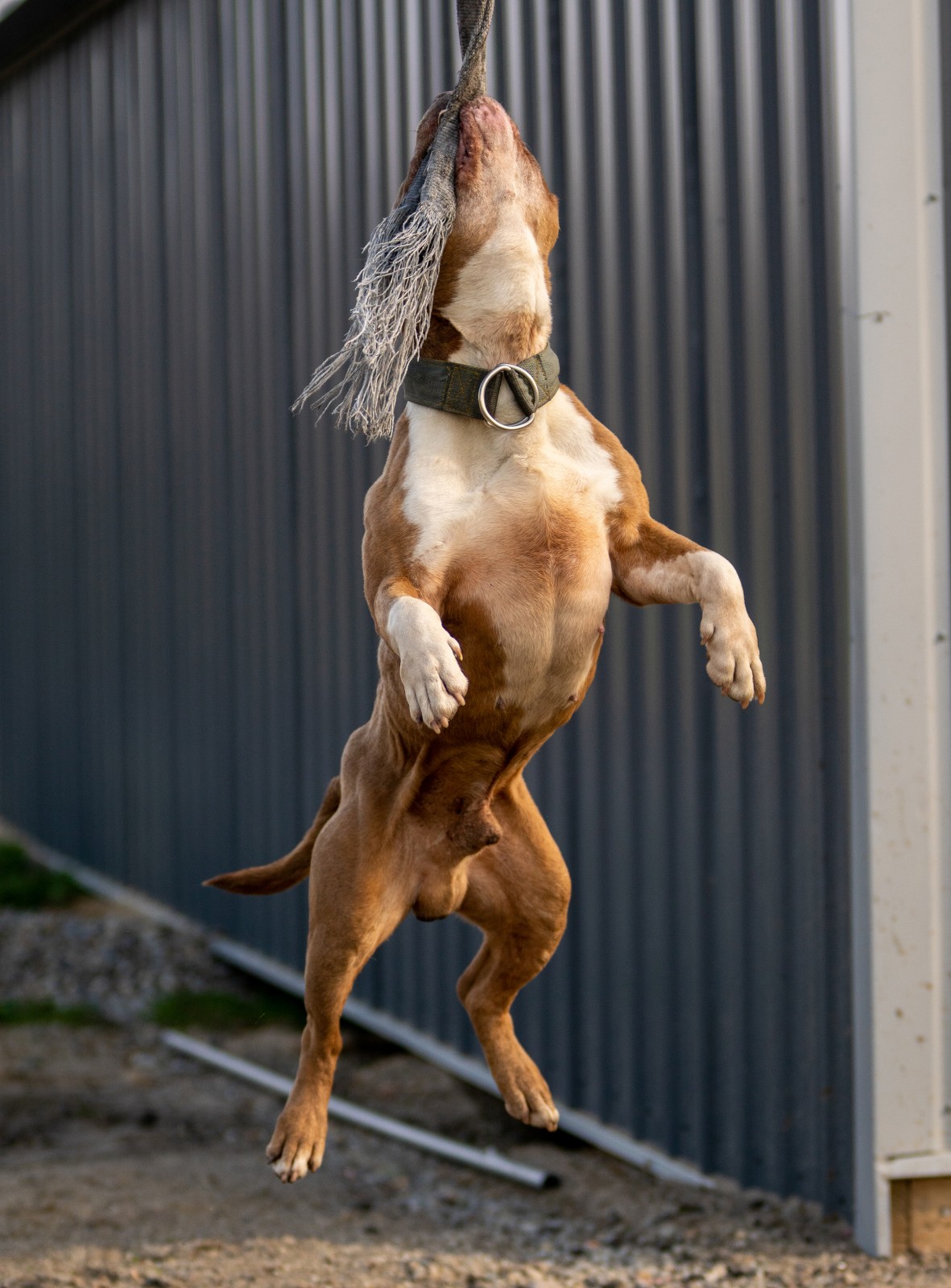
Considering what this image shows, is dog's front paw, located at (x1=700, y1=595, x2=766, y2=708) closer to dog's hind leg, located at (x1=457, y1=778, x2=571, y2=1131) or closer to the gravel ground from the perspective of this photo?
dog's hind leg, located at (x1=457, y1=778, x2=571, y2=1131)

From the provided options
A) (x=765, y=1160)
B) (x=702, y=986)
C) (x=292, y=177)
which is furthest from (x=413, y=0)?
(x=765, y=1160)

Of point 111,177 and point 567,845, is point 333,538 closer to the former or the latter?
point 567,845

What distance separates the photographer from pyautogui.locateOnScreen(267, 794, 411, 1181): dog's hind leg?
1.88m

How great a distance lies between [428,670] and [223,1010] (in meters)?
8.39

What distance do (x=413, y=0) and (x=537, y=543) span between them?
6.04m

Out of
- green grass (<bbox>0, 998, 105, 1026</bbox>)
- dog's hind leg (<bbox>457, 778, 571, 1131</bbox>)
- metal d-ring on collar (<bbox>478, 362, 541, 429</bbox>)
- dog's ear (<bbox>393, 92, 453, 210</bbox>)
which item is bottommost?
green grass (<bbox>0, 998, 105, 1026</bbox>)

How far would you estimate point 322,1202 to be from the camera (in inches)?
275

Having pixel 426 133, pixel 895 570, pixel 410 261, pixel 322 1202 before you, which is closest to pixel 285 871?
pixel 410 261

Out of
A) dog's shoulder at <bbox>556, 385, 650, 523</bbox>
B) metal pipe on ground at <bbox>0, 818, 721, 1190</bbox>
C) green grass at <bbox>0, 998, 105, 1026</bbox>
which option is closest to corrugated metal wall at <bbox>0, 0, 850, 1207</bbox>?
metal pipe on ground at <bbox>0, 818, 721, 1190</bbox>

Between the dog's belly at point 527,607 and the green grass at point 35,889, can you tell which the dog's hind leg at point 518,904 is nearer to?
the dog's belly at point 527,607

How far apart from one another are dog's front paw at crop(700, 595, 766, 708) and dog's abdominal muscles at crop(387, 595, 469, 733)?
0.29 meters

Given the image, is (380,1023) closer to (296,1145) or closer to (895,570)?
(895,570)

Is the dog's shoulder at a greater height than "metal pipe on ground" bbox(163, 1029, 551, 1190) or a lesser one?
greater

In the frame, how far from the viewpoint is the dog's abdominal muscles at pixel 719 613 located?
161 cm
